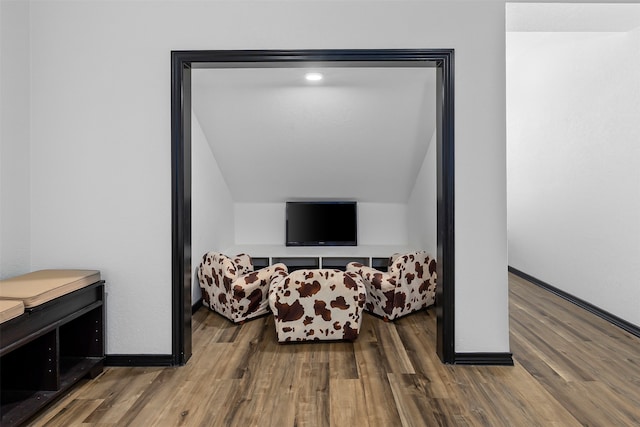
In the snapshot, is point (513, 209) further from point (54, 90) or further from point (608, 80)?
point (54, 90)

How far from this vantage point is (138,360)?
2.52 meters

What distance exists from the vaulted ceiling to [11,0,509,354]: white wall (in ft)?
2.47

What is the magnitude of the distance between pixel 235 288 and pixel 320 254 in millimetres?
1247

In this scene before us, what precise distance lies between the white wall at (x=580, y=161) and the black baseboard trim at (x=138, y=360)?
342 cm

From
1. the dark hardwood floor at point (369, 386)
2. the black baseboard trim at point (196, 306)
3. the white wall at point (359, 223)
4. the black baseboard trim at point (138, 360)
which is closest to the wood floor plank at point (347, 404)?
the dark hardwood floor at point (369, 386)

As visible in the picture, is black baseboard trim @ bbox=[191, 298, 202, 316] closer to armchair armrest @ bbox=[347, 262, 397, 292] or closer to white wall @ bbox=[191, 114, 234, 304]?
white wall @ bbox=[191, 114, 234, 304]

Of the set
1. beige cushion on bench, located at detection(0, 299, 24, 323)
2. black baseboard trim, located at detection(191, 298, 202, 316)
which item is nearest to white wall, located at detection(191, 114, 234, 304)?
black baseboard trim, located at detection(191, 298, 202, 316)

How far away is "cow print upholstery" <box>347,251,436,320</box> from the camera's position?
3.40 metres

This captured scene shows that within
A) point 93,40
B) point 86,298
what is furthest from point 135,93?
point 86,298

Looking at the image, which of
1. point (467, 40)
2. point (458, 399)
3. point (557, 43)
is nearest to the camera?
point (458, 399)

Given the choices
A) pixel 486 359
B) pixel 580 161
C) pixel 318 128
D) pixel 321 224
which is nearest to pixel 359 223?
pixel 321 224

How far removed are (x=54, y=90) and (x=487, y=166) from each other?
273 cm

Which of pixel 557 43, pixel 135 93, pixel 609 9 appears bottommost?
pixel 135 93

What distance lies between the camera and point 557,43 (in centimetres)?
390
